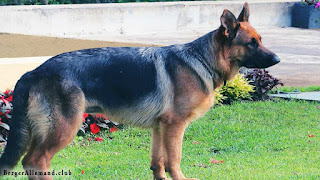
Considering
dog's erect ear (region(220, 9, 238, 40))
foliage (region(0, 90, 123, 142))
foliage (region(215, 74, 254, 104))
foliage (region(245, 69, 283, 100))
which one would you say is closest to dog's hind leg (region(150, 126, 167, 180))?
dog's erect ear (region(220, 9, 238, 40))

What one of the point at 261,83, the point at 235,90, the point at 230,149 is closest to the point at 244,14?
the point at 230,149

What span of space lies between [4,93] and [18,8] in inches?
261

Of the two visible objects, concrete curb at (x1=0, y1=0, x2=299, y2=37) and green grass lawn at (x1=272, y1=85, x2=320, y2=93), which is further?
concrete curb at (x1=0, y1=0, x2=299, y2=37)

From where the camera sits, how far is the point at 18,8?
44.0ft

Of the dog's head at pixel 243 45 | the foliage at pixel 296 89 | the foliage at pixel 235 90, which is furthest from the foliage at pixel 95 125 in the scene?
the foliage at pixel 296 89

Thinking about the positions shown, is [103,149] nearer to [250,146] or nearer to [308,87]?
[250,146]

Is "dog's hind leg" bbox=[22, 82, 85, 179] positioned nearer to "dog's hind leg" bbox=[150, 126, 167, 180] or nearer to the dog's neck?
"dog's hind leg" bbox=[150, 126, 167, 180]

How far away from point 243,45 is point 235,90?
389cm

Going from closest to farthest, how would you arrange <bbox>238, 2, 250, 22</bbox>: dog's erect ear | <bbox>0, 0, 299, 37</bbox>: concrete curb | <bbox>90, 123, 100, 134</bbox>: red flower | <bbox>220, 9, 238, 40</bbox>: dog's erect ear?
<bbox>220, 9, 238, 40</bbox>: dog's erect ear → <bbox>238, 2, 250, 22</bbox>: dog's erect ear → <bbox>90, 123, 100, 134</bbox>: red flower → <bbox>0, 0, 299, 37</bbox>: concrete curb

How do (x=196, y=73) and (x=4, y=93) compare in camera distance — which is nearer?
(x=196, y=73)

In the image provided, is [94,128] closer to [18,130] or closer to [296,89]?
[18,130]

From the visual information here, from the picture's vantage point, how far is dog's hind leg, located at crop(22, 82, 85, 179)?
4699 mm

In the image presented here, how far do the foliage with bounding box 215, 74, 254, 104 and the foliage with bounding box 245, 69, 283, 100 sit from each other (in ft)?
0.69

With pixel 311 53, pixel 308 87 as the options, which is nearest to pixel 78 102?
pixel 308 87
